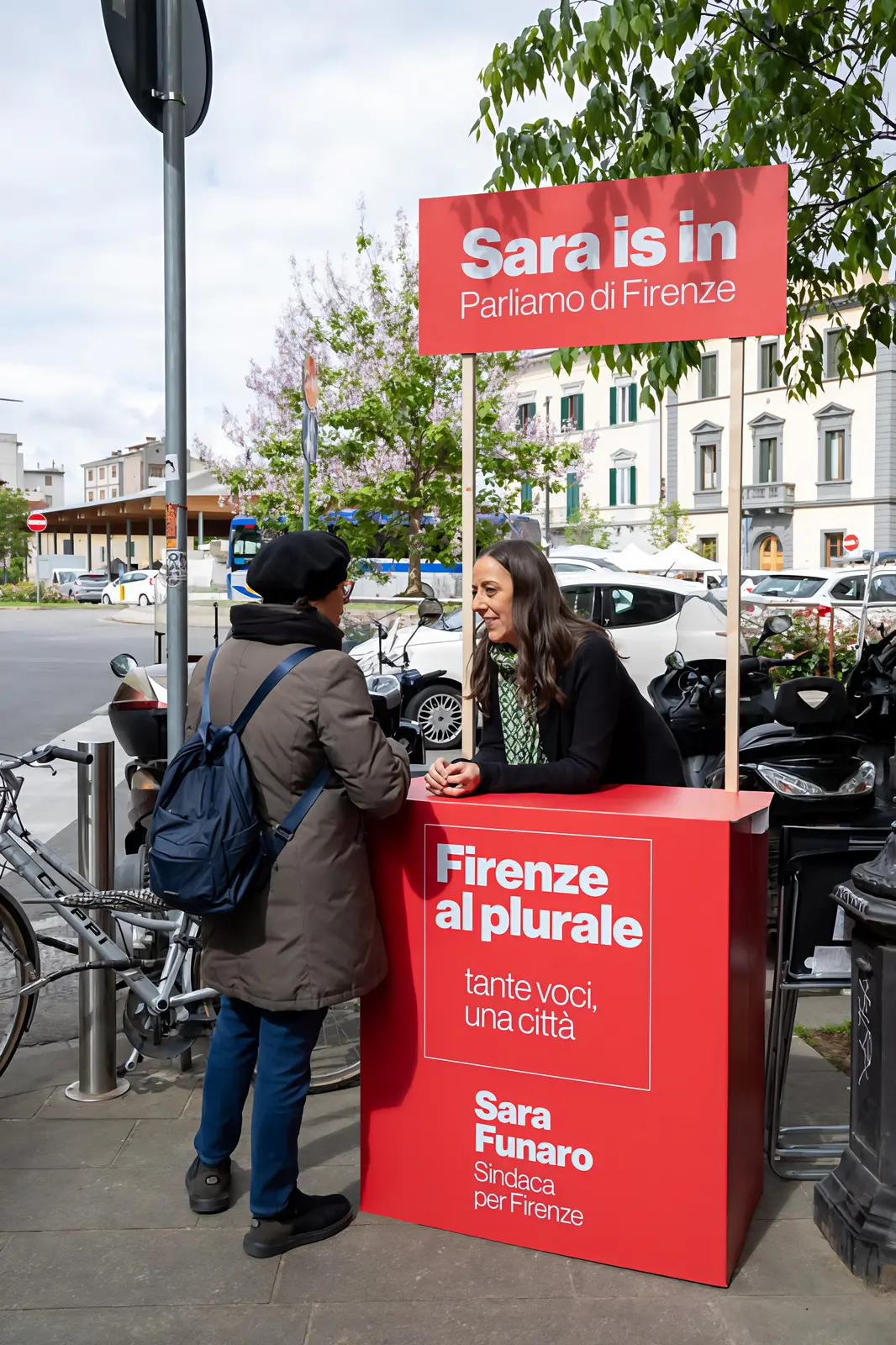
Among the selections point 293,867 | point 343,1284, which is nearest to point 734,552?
point 293,867

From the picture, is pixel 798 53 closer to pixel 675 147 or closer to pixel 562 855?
pixel 675 147

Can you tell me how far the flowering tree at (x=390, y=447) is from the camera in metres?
16.5

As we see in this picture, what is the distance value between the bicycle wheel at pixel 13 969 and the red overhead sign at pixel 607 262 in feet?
6.82

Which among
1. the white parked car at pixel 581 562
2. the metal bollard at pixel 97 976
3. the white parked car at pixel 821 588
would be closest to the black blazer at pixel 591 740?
the metal bollard at pixel 97 976

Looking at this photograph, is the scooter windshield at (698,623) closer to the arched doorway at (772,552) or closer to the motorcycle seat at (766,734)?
the motorcycle seat at (766,734)

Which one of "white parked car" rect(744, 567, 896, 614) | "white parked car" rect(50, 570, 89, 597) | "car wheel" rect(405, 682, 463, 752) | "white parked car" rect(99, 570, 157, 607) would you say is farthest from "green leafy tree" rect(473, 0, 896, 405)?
"white parked car" rect(50, 570, 89, 597)

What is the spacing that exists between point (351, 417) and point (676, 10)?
11772 mm

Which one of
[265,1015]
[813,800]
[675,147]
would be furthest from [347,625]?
[265,1015]

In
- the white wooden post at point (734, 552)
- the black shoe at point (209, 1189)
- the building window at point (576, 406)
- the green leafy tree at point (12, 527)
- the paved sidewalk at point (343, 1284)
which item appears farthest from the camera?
the green leafy tree at point (12, 527)

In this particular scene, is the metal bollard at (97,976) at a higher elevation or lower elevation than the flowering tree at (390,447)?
lower

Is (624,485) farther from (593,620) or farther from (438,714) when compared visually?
(438,714)

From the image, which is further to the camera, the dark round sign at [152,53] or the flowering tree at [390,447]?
the flowering tree at [390,447]

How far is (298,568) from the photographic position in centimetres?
299

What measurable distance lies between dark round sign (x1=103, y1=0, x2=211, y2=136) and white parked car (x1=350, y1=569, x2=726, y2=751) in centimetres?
667
